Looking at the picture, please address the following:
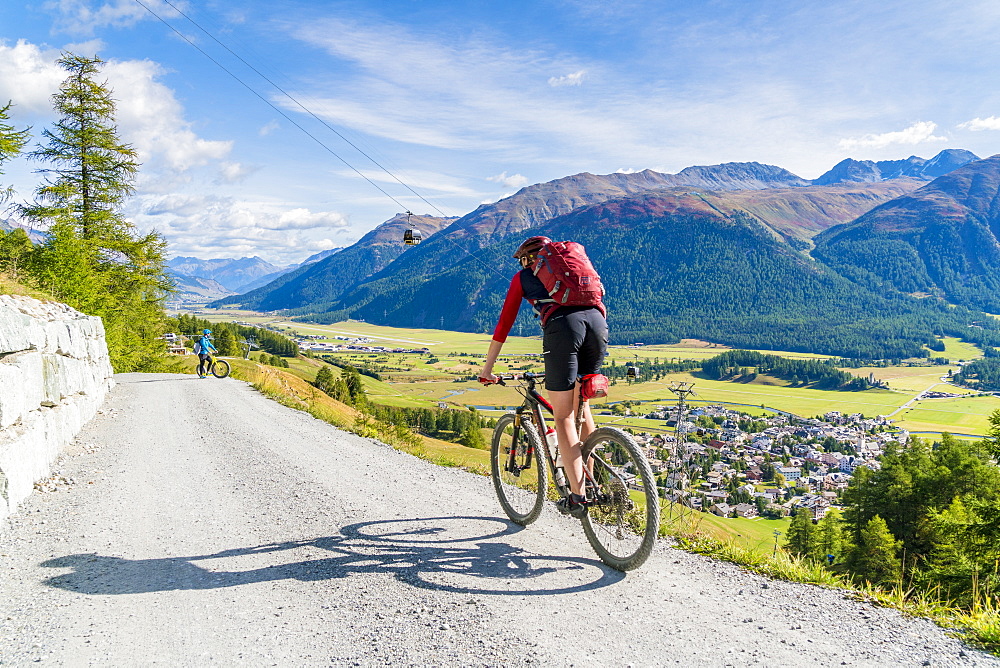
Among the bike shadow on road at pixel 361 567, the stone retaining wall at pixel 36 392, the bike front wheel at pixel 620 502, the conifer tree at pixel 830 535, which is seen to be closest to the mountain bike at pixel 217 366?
the stone retaining wall at pixel 36 392

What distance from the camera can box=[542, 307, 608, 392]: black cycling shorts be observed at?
498 cm

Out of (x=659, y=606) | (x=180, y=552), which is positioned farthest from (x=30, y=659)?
(x=659, y=606)

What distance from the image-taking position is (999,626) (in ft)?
11.6

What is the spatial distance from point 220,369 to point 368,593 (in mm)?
22926

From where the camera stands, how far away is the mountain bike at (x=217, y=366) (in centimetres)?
2395

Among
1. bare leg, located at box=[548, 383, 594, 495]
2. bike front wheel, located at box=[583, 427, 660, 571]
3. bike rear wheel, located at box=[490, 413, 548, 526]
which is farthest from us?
bike rear wheel, located at box=[490, 413, 548, 526]

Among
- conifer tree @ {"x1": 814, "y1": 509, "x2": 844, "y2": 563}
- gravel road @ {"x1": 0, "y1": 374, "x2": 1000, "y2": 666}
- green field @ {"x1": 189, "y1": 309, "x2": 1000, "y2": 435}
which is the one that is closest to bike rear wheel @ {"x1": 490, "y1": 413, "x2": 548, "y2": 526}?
gravel road @ {"x1": 0, "y1": 374, "x2": 1000, "y2": 666}

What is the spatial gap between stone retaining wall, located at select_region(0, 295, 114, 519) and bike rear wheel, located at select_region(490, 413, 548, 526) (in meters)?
5.54

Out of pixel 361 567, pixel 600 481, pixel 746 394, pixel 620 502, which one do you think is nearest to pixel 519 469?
pixel 600 481

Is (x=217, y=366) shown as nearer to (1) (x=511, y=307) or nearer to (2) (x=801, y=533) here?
(1) (x=511, y=307)

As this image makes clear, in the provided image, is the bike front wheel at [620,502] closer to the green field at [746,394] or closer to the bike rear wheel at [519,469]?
the bike rear wheel at [519,469]

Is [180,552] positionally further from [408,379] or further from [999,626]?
[408,379]

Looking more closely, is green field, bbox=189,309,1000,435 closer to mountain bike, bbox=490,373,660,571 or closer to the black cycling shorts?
mountain bike, bbox=490,373,660,571

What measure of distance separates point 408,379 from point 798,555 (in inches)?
5222
